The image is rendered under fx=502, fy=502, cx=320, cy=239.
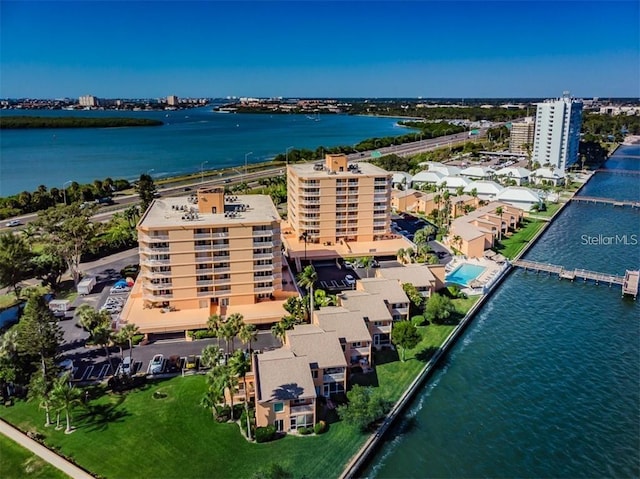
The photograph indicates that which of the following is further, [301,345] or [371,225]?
[371,225]

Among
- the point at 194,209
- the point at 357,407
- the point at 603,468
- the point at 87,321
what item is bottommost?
the point at 603,468

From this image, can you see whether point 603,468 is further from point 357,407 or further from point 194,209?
point 194,209

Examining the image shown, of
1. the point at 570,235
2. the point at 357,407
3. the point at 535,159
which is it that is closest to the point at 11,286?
the point at 357,407

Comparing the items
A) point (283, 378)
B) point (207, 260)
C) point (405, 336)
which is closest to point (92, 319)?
point (207, 260)

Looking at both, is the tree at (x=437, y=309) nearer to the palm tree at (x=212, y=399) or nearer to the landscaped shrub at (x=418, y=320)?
the landscaped shrub at (x=418, y=320)

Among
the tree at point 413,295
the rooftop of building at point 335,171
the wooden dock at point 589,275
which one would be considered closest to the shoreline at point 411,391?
the wooden dock at point 589,275

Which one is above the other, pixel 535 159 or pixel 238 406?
pixel 535 159

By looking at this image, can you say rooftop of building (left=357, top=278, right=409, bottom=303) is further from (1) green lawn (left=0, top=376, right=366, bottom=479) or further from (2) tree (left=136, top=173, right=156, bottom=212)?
(2) tree (left=136, top=173, right=156, bottom=212)
